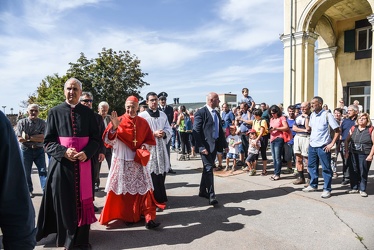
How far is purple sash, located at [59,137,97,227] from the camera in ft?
11.1

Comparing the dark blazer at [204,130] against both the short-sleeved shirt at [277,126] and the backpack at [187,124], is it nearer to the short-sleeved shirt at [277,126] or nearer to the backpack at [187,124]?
the short-sleeved shirt at [277,126]

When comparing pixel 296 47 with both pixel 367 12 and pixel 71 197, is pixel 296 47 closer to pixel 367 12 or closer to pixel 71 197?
pixel 367 12

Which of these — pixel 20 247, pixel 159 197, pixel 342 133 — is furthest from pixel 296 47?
pixel 20 247

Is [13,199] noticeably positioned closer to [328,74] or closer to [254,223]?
[254,223]

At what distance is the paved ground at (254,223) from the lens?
3520 mm

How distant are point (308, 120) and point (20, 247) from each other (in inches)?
254

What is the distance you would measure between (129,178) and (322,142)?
4.05 meters

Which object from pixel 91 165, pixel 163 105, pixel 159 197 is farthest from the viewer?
pixel 163 105

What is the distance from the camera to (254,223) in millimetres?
4164

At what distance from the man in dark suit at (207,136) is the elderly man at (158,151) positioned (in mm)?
647

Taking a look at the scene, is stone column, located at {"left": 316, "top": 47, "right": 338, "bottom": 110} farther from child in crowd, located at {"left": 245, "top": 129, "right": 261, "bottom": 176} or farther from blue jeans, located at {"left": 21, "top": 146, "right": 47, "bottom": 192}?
blue jeans, located at {"left": 21, "top": 146, "right": 47, "bottom": 192}

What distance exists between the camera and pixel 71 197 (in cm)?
334

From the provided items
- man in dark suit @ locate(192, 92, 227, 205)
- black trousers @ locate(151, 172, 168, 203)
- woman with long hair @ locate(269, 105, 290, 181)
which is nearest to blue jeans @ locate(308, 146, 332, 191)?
woman with long hair @ locate(269, 105, 290, 181)

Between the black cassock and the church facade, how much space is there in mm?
13580
